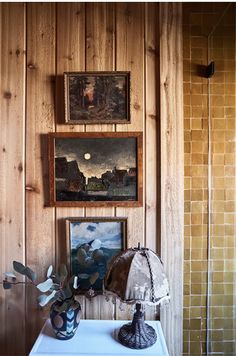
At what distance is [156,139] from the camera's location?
1.21 metres

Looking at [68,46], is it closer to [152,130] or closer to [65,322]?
[152,130]

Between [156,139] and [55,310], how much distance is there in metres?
0.85

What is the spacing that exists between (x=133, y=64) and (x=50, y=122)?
1.56ft

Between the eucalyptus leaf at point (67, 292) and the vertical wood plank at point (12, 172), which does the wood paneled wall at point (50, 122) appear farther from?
the eucalyptus leaf at point (67, 292)

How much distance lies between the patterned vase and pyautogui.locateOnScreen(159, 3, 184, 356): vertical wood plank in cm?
42

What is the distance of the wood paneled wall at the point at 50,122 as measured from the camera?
1212 mm

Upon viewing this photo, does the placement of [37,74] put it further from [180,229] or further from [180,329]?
[180,329]

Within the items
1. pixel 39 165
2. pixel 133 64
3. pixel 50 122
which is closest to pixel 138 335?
pixel 39 165

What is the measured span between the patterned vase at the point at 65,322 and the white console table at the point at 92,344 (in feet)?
0.09

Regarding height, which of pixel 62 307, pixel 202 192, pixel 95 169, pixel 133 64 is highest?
pixel 133 64

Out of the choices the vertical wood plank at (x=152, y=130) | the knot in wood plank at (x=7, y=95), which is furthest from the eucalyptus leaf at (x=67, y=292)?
the knot in wood plank at (x=7, y=95)

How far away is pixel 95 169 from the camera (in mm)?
1193

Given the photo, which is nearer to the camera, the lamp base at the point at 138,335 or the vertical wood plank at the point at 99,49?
the lamp base at the point at 138,335

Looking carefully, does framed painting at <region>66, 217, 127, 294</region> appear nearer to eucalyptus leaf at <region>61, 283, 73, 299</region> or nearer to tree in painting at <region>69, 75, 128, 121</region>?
eucalyptus leaf at <region>61, 283, 73, 299</region>
